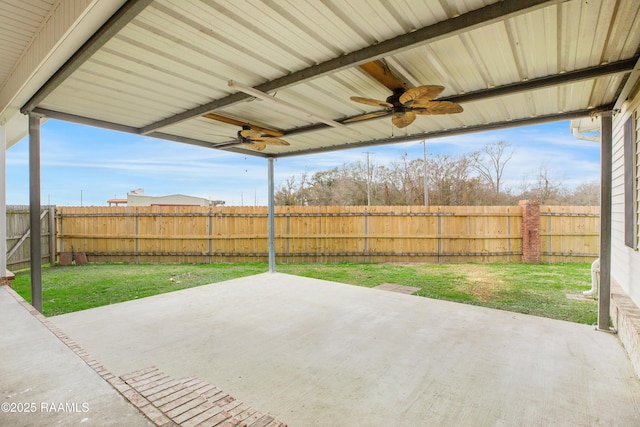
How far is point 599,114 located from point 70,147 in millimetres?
33814

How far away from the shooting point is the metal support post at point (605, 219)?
3.42 metres

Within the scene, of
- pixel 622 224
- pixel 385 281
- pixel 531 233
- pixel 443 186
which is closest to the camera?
pixel 622 224

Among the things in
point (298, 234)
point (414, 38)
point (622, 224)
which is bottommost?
point (298, 234)

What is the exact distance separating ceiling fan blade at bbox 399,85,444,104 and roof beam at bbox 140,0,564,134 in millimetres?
489

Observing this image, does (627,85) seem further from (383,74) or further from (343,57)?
(343,57)

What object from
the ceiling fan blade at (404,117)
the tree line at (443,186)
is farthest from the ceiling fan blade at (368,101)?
the tree line at (443,186)

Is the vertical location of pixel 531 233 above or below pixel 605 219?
below

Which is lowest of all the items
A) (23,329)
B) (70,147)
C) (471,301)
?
(471,301)

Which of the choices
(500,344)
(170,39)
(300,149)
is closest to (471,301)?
(500,344)

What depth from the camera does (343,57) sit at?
259 centimetres

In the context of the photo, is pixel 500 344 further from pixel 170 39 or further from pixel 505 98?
pixel 170 39

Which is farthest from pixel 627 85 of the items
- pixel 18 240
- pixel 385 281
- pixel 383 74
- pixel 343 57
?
pixel 18 240

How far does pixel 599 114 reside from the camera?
11.5ft

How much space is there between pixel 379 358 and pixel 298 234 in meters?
6.47
